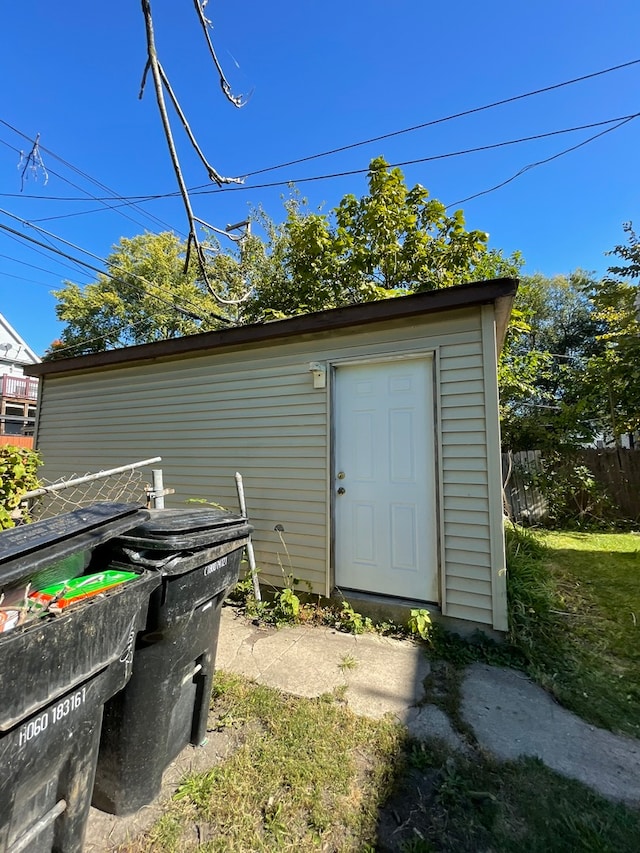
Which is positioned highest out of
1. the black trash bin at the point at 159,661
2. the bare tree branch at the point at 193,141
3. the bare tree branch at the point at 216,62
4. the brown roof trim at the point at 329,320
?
the bare tree branch at the point at 216,62

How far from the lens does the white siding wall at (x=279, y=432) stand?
9.58 ft

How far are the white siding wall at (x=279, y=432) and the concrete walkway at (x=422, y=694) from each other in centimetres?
52

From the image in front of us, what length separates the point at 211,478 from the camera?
4.18 meters

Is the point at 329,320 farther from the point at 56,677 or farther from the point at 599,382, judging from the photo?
the point at 599,382

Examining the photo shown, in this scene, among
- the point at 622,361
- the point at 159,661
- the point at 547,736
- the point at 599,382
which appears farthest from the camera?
the point at 599,382

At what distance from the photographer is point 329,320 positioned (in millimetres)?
3469

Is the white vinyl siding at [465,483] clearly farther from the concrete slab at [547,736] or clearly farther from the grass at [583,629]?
the concrete slab at [547,736]

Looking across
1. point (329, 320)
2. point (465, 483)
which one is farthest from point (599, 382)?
point (329, 320)

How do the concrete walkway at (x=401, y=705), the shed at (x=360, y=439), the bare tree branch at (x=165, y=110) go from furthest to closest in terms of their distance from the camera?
the shed at (x=360, y=439) → the bare tree branch at (x=165, y=110) → the concrete walkway at (x=401, y=705)

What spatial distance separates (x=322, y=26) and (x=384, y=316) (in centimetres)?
361

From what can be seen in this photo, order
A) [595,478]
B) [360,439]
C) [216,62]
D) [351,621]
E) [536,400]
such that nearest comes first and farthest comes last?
1. [216,62]
2. [351,621]
3. [360,439]
4. [595,478]
5. [536,400]

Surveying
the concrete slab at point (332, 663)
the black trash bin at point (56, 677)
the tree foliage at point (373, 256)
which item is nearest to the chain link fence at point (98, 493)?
the concrete slab at point (332, 663)

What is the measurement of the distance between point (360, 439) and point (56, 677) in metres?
2.69

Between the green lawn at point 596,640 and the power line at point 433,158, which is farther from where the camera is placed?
the power line at point 433,158
